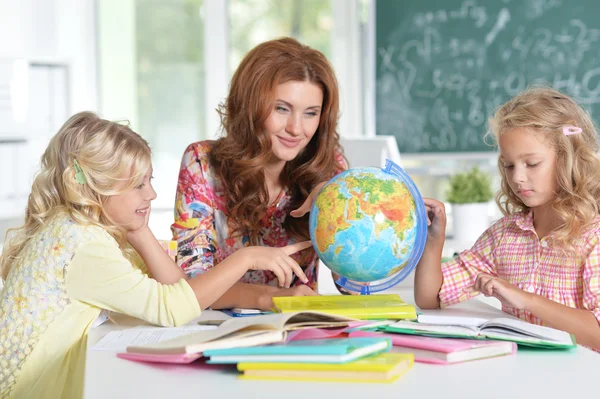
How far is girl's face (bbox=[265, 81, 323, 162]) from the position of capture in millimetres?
2412

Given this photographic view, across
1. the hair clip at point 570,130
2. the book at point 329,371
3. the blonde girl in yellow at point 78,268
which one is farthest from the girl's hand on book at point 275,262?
the hair clip at point 570,130

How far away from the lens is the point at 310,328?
5.31ft

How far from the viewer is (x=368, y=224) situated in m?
1.87

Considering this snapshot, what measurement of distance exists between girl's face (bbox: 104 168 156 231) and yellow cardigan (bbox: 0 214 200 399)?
0.47 feet

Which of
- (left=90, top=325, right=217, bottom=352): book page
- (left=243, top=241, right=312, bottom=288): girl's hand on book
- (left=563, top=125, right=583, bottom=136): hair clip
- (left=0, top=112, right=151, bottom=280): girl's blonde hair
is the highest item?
(left=563, top=125, right=583, bottom=136): hair clip

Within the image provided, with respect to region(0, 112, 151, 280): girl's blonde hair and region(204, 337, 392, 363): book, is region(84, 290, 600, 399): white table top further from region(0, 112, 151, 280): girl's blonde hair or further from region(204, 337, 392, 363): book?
region(0, 112, 151, 280): girl's blonde hair

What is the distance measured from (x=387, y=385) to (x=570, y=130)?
3.83ft

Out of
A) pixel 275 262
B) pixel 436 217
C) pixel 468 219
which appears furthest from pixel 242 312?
pixel 468 219

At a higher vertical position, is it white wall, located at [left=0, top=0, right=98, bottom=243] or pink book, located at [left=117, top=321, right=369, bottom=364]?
white wall, located at [left=0, top=0, right=98, bottom=243]

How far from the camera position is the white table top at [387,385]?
1.32 m

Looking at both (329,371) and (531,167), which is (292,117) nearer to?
(531,167)

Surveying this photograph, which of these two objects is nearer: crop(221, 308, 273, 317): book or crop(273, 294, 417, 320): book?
crop(273, 294, 417, 320): book

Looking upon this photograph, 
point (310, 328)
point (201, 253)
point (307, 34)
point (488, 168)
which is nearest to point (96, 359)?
point (310, 328)

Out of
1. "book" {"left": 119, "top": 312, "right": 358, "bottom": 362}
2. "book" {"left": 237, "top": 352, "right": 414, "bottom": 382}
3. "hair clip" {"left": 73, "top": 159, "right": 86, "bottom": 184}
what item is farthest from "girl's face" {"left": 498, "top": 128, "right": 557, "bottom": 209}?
"hair clip" {"left": 73, "top": 159, "right": 86, "bottom": 184}
